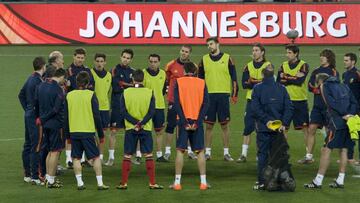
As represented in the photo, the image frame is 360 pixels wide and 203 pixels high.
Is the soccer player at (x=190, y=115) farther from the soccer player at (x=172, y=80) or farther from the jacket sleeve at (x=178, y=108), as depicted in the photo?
the soccer player at (x=172, y=80)

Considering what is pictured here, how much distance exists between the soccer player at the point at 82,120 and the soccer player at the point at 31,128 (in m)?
0.95

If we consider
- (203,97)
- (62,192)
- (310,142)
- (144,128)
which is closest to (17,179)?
(62,192)

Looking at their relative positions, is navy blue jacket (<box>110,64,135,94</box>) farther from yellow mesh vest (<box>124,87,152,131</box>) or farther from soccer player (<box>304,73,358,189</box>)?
soccer player (<box>304,73,358,189</box>)

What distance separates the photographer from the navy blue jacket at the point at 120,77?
18.2 metres

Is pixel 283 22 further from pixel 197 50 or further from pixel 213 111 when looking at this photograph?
pixel 213 111

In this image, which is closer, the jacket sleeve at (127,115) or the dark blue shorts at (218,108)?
the jacket sleeve at (127,115)

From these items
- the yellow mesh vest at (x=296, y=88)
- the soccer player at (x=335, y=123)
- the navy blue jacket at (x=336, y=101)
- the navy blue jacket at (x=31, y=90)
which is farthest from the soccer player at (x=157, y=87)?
the navy blue jacket at (x=336, y=101)

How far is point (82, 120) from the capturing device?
1556 cm

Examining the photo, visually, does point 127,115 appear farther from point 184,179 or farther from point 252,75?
point 252,75

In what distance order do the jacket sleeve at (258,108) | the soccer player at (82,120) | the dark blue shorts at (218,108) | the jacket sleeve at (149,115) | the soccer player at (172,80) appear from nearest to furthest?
the soccer player at (82,120), the jacket sleeve at (149,115), the jacket sleeve at (258,108), the soccer player at (172,80), the dark blue shorts at (218,108)

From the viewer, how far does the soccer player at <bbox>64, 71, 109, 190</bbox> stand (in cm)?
1556

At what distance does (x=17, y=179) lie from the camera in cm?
1673

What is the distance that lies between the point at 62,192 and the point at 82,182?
429mm

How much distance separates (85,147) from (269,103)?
10.7 feet
